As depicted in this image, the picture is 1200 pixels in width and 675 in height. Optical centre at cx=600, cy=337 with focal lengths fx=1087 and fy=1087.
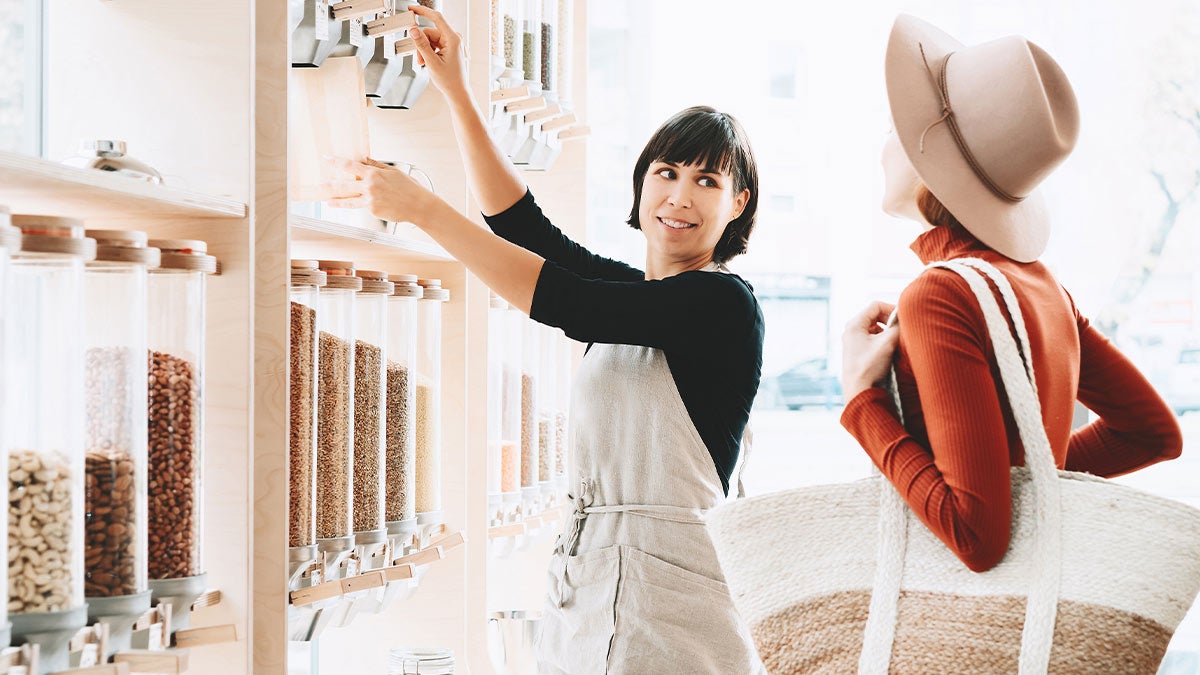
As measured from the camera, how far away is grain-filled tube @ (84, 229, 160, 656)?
39.4 inches

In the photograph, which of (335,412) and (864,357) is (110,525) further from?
(864,357)

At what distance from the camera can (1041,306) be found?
3.98ft

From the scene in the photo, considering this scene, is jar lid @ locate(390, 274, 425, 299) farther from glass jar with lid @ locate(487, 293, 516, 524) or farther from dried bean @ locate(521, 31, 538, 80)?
dried bean @ locate(521, 31, 538, 80)

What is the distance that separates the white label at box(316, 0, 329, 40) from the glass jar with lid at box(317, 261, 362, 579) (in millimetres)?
297

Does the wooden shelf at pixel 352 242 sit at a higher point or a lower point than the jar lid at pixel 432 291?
higher

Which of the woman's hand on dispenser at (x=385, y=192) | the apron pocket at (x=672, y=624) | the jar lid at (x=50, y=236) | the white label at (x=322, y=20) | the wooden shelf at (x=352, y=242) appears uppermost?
the white label at (x=322, y=20)

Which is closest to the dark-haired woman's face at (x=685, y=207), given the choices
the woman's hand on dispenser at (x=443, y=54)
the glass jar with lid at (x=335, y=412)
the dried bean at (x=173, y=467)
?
the woman's hand on dispenser at (x=443, y=54)

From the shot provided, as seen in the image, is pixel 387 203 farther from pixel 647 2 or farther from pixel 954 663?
pixel 647 2

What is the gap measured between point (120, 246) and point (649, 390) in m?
0.88

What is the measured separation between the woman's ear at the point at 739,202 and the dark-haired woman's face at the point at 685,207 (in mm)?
14

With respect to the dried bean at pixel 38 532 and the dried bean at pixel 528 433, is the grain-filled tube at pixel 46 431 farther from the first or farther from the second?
the dried bean at pixel 528 433

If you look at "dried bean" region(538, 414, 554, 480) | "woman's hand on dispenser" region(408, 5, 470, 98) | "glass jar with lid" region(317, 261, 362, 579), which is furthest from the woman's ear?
"dried bean" region(538, 414, 554, 480)

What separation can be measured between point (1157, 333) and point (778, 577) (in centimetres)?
279

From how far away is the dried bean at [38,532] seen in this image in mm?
910
